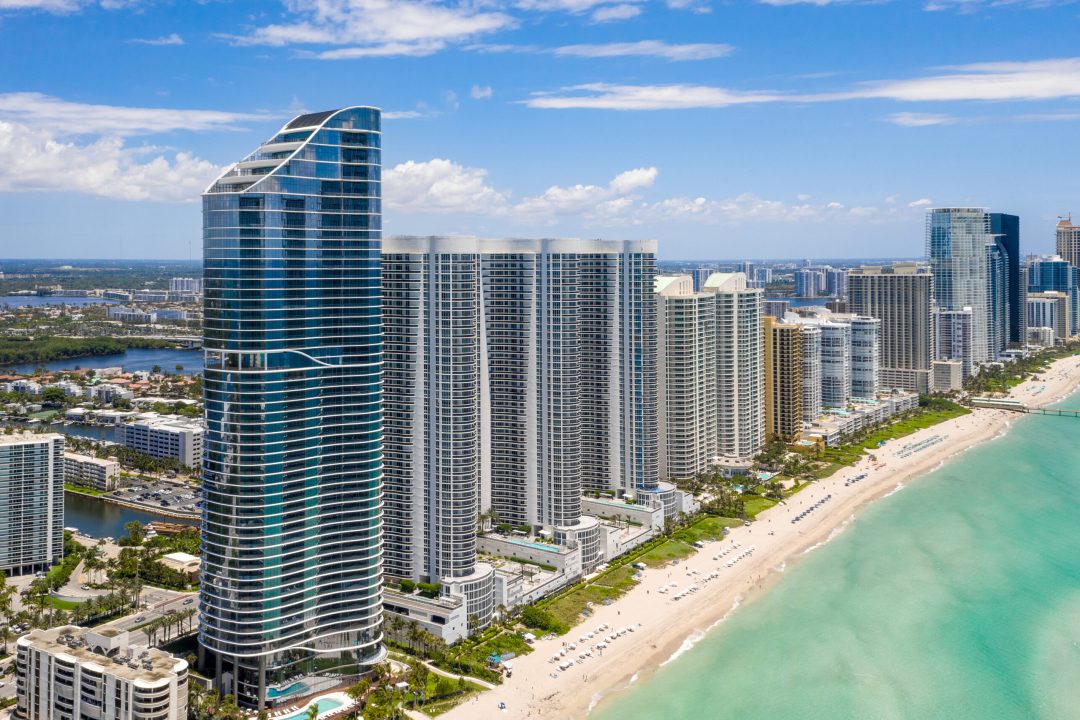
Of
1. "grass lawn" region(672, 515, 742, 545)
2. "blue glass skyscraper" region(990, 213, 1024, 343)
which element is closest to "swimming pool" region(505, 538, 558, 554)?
"grass lawn" region(672, 515, 742, 545)

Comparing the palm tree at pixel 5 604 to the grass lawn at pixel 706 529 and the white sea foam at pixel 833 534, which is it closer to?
the grass lawn at pixel 706 529

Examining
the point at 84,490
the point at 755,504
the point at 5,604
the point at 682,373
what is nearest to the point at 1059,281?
the point at 755,504

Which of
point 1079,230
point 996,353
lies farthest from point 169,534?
point 1079,230

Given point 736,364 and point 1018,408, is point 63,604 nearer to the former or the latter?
point 736,364

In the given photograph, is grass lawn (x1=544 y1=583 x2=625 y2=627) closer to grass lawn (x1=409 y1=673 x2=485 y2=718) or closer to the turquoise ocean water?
the turquoise ocean water

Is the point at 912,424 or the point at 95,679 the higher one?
the point at 912,424

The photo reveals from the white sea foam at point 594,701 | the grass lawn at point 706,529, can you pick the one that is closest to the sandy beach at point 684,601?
the white sea foam at point 594,701
